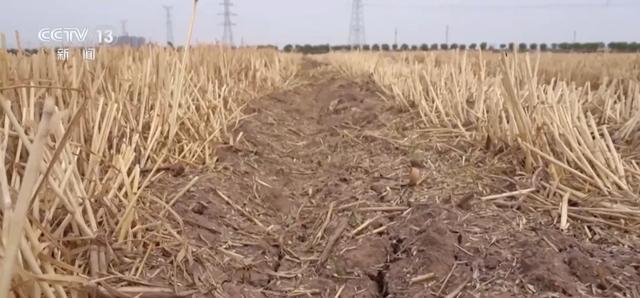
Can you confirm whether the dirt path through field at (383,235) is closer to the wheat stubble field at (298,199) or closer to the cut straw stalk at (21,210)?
the wheat stubble field at (298,199)

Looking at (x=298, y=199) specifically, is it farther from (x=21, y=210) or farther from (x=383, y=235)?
(x=21, y=210)

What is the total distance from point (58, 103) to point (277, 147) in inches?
75.1

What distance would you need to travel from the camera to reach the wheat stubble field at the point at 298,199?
1479 millimetres

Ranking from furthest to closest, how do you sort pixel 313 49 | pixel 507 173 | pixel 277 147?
pixel 313 49 < pixel 277 147 < pixel 507 173

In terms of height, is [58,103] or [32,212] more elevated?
[58,103]

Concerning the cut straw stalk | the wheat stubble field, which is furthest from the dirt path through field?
the cut straw stalk

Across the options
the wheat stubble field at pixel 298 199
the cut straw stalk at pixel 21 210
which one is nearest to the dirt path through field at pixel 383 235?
the wheat stubble field at pixel 298 199

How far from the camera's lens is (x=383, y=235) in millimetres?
2062

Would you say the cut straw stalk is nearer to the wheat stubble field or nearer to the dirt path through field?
the wheat stubble field

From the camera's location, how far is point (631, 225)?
1.89 metres

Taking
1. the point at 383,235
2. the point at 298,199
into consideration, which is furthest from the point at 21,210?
the point at 298,199

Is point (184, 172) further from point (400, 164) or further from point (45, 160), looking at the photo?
point (400, 164)

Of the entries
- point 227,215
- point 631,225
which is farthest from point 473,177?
point 227,215

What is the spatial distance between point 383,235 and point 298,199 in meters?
0.76
